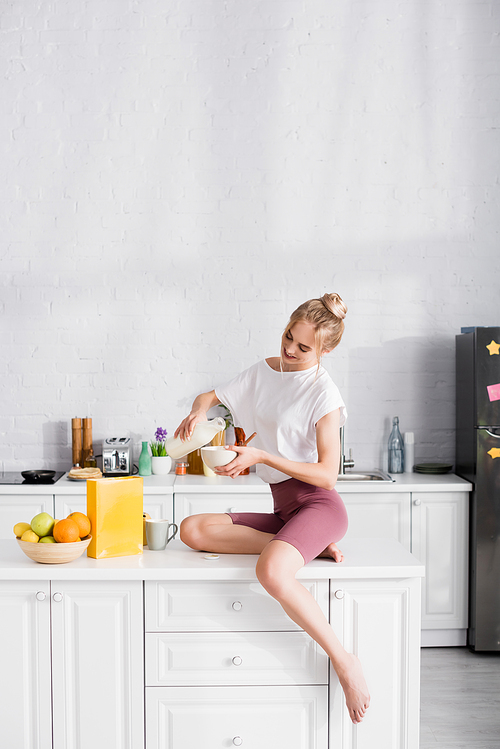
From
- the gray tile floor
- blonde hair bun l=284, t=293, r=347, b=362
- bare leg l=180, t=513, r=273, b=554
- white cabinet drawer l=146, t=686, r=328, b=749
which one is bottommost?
the gray tile floor

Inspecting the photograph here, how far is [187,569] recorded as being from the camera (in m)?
1.81

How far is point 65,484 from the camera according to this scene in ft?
10.6

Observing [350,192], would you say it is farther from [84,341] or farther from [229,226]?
[84,341]

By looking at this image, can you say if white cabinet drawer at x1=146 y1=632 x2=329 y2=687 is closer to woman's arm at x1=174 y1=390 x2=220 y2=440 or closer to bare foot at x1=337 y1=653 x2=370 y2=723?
bare foot at x1=337 y1=653 x2=370 y2=723

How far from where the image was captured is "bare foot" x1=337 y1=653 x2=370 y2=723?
1.76m

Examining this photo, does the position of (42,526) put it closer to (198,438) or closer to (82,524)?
(82,524)

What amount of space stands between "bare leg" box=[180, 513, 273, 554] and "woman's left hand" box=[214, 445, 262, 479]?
0.78ft

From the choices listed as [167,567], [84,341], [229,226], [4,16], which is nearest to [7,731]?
[167,567]

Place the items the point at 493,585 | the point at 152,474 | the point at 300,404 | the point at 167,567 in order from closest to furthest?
the point at 167,567, the point at 300,404, the point at 493,585, the point at 152,474

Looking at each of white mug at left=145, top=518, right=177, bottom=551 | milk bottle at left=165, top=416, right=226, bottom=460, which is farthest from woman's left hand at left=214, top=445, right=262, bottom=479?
white mug at left=145, top=518, right=177, bottom=551

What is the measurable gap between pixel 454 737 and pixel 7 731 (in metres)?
1.60

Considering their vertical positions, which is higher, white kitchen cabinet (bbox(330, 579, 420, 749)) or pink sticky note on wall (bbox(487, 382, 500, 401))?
pink sticky note on wall (bbox(487, 382, 500, 401))

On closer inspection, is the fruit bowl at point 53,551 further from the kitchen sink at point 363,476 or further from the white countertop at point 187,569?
the kitchen sink at point 363,476

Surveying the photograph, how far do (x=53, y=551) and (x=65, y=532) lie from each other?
0.20 feet
